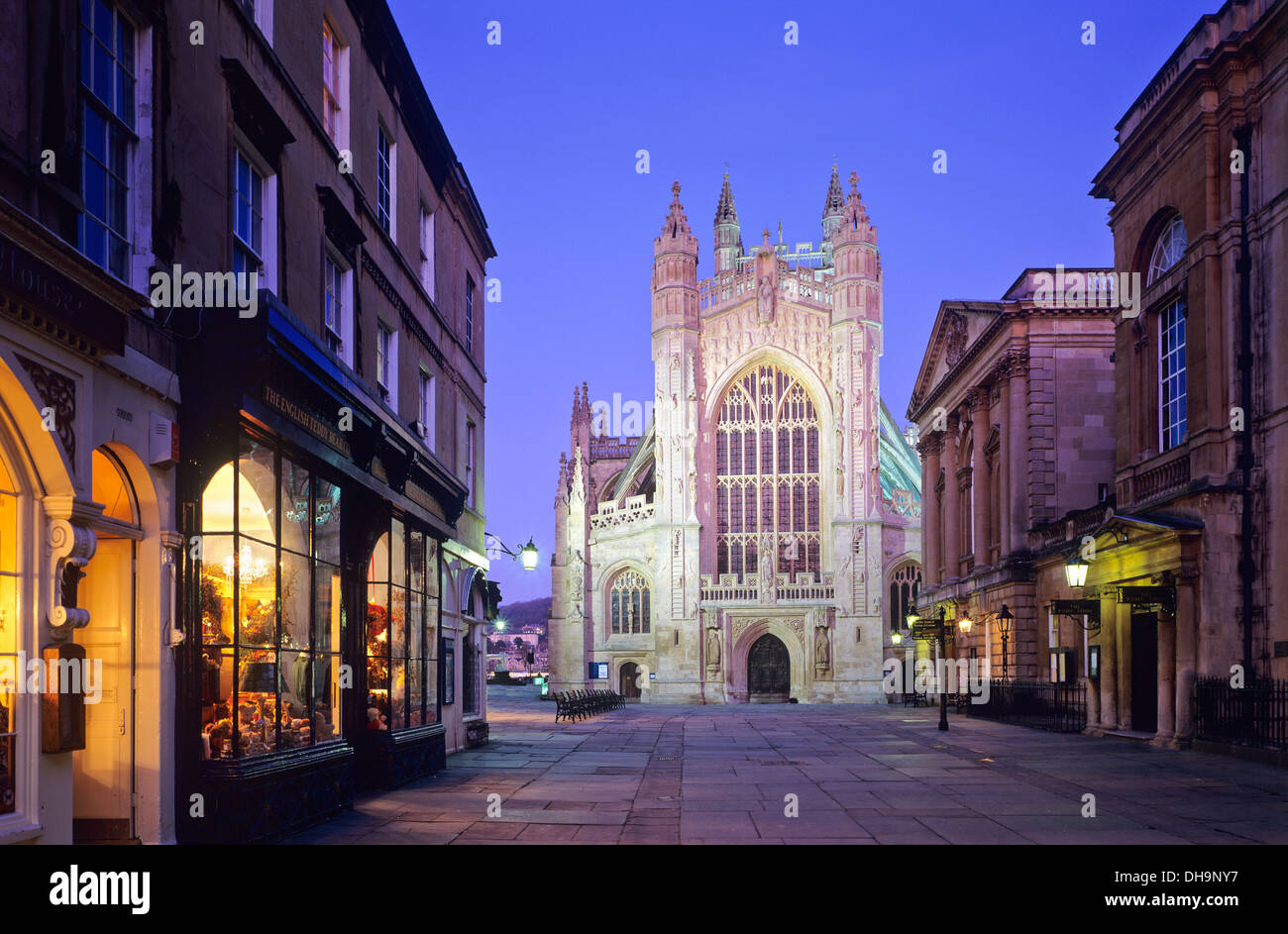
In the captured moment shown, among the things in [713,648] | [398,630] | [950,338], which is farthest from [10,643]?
[713,648]

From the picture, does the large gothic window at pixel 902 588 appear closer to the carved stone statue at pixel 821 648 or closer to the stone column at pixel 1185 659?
the carved stone statue at pixel 821 648

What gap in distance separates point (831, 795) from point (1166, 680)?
11.5 meters

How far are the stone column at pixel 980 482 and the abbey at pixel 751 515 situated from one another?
20727 mm

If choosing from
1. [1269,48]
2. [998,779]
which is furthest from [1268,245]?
[998,779]

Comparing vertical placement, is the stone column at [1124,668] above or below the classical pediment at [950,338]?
below

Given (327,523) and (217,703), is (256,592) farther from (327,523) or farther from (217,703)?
(327,523)

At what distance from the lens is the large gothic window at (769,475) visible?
2571 inches

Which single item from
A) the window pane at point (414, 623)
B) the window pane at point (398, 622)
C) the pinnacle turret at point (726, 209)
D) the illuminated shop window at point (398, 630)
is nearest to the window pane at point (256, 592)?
the illuminated shop window at point (398, 630)

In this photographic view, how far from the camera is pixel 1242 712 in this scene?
21078 mm

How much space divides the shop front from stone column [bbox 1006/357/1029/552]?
78.9 feet

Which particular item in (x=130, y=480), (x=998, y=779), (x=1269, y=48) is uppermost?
(x=1269, y=48)
